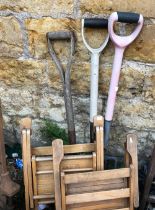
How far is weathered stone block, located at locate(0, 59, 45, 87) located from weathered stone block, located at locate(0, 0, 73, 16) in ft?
0.94

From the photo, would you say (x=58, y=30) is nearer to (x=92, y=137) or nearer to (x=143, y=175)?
(x=92, y=137)

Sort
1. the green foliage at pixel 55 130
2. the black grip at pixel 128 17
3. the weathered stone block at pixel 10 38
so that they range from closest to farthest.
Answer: the black grip at pixel 128 17 < the weathered stone block at pixel 10 38 < the green foliage at pixel 55 130

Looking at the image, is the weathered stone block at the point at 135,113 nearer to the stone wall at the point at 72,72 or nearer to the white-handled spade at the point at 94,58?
the stone wall at the point at 72,72

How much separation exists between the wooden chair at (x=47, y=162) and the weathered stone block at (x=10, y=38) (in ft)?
1.50

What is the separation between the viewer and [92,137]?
208 cm

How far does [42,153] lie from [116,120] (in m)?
0.50

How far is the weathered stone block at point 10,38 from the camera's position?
1998mm

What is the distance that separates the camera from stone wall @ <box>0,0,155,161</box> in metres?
1.90

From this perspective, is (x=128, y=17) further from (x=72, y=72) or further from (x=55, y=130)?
(x=55, y=130)

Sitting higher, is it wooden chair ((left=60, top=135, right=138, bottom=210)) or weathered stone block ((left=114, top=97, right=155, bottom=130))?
weathered stone block ((left=114, top=97, right=155, bottom=130))

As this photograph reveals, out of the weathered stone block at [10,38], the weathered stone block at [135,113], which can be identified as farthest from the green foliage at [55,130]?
the weathered stone block at [10,38]

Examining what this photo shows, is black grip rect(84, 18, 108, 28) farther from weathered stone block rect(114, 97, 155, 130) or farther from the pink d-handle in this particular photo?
weathered stone block rect(114, 97, 155, 130)

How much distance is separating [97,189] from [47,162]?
28 centimetres

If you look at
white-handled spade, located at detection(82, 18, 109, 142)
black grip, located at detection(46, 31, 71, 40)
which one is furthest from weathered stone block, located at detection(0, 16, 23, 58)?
white-handled spade, located at detection(82, 18, 109, 142)
